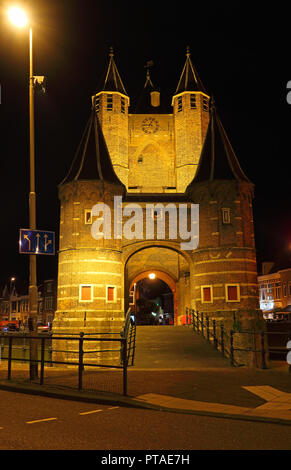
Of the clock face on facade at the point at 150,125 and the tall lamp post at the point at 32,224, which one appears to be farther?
the clock face on facade at the point at 150,125

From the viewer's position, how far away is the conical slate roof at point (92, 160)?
29328mm

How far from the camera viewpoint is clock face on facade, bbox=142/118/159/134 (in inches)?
1474

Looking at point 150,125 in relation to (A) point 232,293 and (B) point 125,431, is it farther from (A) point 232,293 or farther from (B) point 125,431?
(B) point 125,431

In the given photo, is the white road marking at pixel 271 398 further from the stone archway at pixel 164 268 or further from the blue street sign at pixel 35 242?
the stone archway at pixel 164 268

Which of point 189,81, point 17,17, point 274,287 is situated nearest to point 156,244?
point 189,81

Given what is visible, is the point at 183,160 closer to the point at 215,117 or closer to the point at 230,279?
the point at 215,117

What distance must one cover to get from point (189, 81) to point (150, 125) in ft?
15.9

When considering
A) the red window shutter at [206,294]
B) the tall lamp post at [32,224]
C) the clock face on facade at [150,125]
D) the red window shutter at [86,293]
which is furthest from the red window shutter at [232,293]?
the tall lamp post at [32,224]

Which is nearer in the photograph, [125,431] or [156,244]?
[125,431]

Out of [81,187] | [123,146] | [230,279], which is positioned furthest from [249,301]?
[123,146]

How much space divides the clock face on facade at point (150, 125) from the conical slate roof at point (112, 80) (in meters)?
2.97

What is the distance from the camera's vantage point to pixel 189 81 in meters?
36.5

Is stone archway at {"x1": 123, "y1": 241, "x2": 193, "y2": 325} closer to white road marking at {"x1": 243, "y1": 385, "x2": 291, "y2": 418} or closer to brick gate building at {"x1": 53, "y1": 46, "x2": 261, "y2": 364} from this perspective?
brick gate building at {"x1": 53, "y1": 46, "x2": 261, "y2": 364}

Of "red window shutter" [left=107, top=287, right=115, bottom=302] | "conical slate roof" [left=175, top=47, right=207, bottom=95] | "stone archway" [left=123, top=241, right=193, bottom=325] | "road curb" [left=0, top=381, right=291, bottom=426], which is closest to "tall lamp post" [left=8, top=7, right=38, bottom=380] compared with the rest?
"road curb" [left=0, top=381, right=291, bottom=426]
